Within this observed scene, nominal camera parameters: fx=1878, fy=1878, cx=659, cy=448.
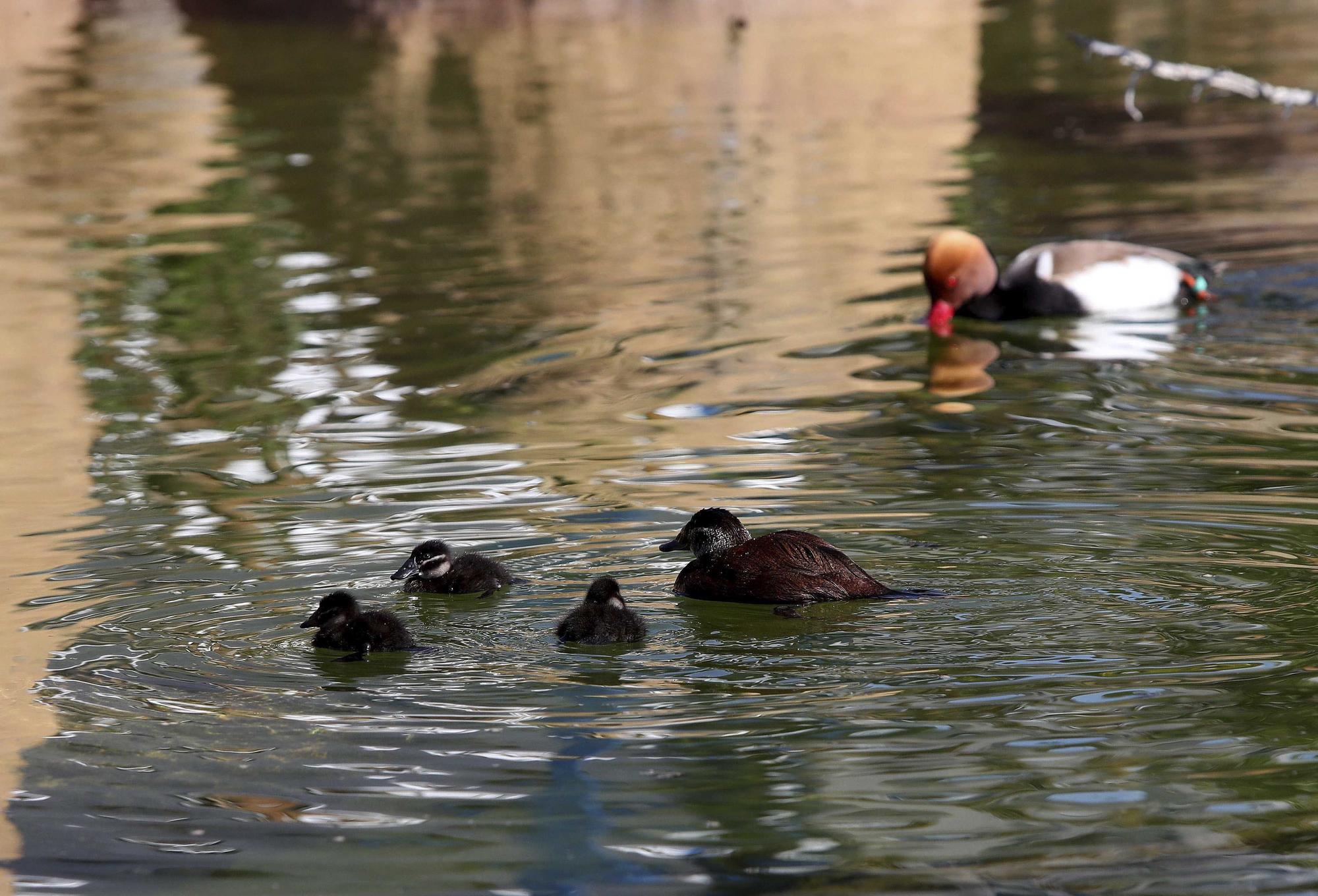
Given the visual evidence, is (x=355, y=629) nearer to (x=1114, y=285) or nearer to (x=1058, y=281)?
(x=1058, y=281)

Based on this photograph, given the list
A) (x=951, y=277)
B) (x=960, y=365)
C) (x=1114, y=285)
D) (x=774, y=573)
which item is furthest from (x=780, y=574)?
(x=1114, y=285)

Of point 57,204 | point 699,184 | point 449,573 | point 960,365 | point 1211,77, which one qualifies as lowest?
point 960,365

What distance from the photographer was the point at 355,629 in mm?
6191

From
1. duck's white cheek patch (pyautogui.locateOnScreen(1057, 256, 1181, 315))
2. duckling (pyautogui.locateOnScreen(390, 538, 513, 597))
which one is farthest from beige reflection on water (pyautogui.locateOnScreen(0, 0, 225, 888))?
duck's white cheek patch (pyautogui.locateOnScreen(1057, 256, 1181, 315))

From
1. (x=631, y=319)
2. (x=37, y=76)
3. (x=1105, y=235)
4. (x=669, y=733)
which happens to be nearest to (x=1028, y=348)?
(x=631, y=319)

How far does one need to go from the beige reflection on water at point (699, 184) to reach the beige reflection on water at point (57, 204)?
95.4 inches

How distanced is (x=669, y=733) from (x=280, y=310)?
9266mm

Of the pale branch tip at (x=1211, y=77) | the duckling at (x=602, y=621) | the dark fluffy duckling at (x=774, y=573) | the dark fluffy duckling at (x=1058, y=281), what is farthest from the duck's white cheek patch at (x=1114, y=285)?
the duckling at (x=602, y=621)

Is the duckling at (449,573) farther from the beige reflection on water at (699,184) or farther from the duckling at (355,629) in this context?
the beige reflection on water at (699,184)

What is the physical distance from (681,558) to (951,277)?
20.8 ft

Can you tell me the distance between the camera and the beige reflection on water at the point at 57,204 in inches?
292

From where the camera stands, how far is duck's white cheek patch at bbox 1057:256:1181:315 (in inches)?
512

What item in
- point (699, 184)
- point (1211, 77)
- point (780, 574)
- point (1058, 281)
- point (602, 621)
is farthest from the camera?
point (699, 184)

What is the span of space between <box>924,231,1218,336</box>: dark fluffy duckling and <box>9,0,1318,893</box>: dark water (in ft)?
0.85
